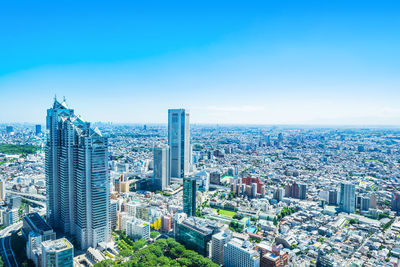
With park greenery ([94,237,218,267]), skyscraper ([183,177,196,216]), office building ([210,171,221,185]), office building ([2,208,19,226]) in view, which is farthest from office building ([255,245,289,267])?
office building ([210,171,221,185])

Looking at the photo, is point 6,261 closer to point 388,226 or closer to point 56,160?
point 56,160

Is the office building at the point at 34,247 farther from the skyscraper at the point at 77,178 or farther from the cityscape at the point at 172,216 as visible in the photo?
the skyscraper at the point at 77,178

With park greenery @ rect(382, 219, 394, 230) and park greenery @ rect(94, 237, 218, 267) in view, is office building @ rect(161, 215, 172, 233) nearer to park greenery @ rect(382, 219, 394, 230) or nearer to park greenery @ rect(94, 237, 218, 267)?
park greenery @ rect(94, 237, 218, 267)

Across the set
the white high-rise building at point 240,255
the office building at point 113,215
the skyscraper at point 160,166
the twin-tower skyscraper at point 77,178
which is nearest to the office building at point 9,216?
the twin-tower skyscraper at point 77,178

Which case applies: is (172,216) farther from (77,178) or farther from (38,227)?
(38,227)

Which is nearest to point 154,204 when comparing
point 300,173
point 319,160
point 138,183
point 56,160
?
point 138,183
